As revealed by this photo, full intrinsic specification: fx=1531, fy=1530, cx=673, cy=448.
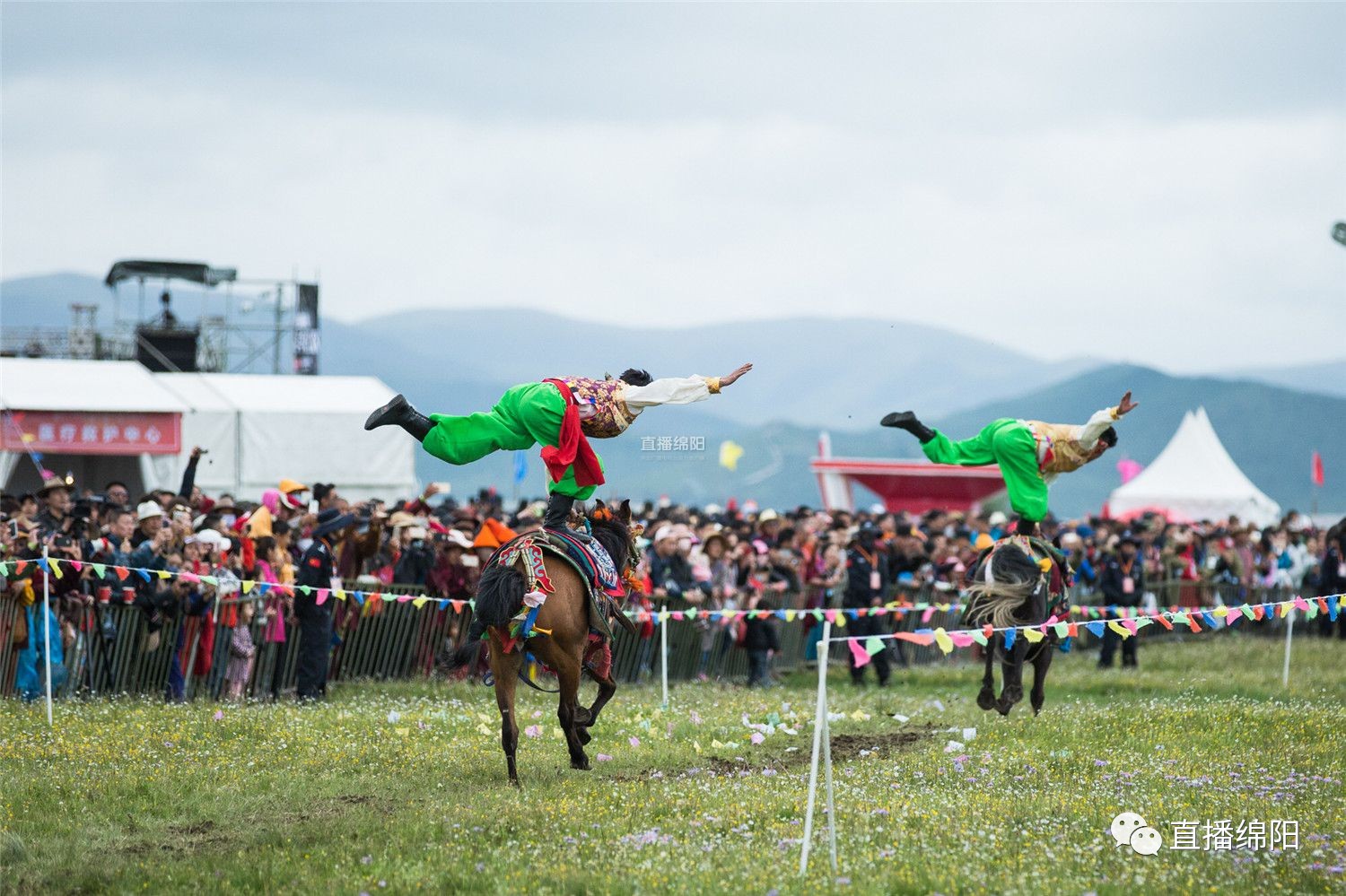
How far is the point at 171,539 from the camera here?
49.5ft

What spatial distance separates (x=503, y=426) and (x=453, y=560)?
656cm

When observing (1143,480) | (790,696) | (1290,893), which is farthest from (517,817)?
(1143,480)

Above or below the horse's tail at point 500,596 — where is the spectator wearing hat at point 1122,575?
below

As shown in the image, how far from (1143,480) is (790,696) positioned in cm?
2774

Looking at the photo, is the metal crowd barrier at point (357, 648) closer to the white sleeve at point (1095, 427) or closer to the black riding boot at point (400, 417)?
the black riding boot at point (400, 417)

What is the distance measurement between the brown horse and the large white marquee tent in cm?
1833

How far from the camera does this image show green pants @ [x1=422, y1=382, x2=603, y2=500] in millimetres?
10969

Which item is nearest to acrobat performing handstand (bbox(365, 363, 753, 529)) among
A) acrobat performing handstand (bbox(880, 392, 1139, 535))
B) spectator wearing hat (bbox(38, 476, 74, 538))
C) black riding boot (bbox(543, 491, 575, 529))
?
black riding boot (bbox(543, 491, 575, 529))

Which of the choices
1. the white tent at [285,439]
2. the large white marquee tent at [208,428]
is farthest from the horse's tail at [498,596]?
the white tent at [285,439]

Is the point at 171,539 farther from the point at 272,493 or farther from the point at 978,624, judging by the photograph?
the point at 978,624

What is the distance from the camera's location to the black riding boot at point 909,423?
13516 millimetres

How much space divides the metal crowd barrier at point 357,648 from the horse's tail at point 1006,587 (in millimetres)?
3688

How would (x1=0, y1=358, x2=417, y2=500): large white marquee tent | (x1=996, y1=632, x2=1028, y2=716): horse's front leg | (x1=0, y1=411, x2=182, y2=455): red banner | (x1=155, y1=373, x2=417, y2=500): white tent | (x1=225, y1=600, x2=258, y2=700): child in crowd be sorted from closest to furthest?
(x1=996, y1=632, x2=1028, y2=716): horse's front leg, (x1=225, y1=600, x2=258, y2=700): child in crowd, (x1=0, y1=411, x2=182, y2=455): red banner, (x1=0, y1=358, x2=417, y2=500): large white marquee tent, (x1=155, y1=373, x2=417, y2=500): white tent

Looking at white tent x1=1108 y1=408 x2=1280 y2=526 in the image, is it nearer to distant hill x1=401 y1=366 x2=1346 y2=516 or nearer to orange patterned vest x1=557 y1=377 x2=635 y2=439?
orange patterned vest x1=557 y1=377 x2=635 y2=439
